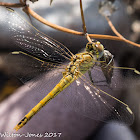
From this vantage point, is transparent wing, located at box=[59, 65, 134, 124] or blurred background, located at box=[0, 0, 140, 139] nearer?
transparent wing, located at box=[59, 65, 134, 124]

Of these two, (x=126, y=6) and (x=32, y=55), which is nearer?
(x=32, y=55)

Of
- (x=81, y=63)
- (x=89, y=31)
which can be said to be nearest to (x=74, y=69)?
(x=81, y=63)

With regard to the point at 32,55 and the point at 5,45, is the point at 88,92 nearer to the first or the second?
the point at 32,55

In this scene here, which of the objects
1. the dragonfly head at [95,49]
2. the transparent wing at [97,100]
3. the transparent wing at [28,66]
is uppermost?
the dragonfly head at [95,49]

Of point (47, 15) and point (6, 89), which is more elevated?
point (47, 15)

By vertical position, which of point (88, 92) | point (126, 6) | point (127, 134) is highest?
point (126, 6)

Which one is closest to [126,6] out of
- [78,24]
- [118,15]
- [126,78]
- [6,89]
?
[118,15]

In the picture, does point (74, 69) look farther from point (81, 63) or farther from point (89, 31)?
point (89, 31)

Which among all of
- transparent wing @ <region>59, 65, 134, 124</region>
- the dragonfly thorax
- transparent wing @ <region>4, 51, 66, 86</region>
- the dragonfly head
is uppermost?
the dragonfly head
